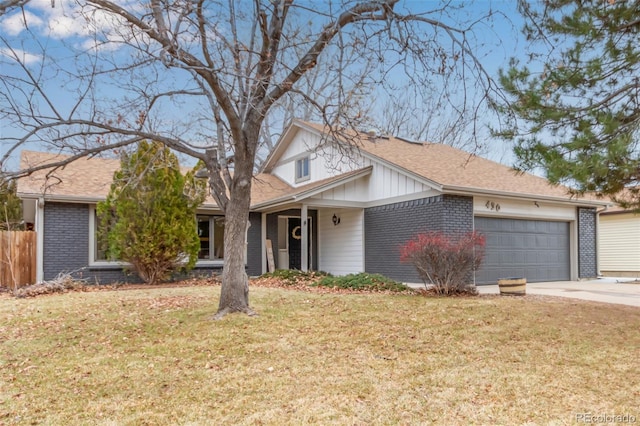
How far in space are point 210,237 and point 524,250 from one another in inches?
398

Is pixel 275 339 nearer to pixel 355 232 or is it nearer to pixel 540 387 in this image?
pixel 540 387

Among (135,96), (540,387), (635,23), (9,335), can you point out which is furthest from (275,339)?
(635,23)

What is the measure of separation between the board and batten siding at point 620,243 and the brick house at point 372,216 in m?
3.90

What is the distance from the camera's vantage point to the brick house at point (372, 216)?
512 inches

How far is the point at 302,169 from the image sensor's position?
18.4m

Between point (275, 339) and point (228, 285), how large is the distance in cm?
158

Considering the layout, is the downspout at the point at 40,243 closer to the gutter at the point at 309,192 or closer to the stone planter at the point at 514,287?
the gutter at the point at 309,192

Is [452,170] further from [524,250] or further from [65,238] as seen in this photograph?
[65,238]

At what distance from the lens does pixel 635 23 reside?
7.31 m

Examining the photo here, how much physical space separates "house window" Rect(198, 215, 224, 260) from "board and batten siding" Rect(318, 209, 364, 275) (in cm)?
389

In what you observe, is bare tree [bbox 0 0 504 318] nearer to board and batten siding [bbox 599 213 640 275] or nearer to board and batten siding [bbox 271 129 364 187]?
board and batten siding [bbox 271 129 364 187]

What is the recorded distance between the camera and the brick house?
13008mm

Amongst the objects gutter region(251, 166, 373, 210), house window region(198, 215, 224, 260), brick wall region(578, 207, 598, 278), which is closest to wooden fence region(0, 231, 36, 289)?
house window region(198, 215, 224, 260)

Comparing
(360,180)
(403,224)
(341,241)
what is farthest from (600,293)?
(341,241)
